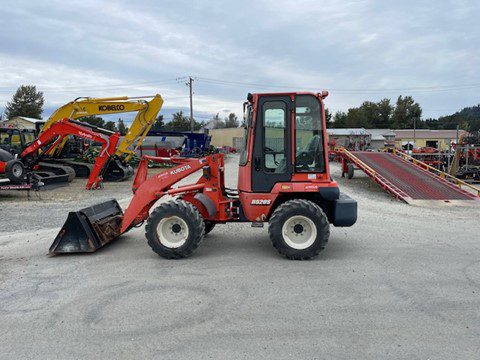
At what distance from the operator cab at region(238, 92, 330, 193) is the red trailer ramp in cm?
720

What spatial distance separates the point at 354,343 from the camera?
12.0ft

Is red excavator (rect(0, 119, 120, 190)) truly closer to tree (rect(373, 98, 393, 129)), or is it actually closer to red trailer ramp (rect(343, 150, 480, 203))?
red trailer ramp (rect(343, 150, 480, 203))

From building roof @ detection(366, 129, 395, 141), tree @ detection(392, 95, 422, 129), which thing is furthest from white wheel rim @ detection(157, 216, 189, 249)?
tree @ detection(392, 95, 422, 129)

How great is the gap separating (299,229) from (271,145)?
1.38 metres

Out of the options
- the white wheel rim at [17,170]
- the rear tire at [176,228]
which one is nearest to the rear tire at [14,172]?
the white wheel rim at [17,170]

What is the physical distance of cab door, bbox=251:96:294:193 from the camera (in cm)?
622

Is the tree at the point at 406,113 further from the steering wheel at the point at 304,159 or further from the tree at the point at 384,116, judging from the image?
the steering wheel at the point at 304,159

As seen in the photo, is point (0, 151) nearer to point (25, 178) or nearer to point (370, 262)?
point (25, 178)

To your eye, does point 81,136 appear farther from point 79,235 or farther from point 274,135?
point 274,135

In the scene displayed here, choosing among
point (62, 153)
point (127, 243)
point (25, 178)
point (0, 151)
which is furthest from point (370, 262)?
point (62, 153)

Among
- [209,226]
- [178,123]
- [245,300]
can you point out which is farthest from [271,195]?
[178,123]

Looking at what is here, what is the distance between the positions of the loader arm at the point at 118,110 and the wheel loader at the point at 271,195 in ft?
41.4

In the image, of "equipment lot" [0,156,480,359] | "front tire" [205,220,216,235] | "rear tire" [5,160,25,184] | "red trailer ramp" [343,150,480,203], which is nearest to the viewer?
"equipment lot" [0,156,480,359]

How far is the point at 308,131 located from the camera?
6.21 m
